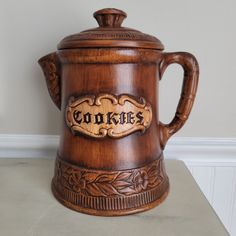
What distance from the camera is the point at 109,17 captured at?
49 centimetres

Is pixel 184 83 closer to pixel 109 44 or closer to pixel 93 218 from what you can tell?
pixel 109 44

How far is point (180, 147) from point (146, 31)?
0.33 metres

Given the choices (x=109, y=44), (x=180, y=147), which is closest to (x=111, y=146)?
(x=109, y=44)

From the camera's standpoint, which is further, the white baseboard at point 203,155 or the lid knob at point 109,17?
the white baseboard at point 203,155

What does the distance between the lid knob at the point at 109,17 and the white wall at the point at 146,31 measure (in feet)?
0.62

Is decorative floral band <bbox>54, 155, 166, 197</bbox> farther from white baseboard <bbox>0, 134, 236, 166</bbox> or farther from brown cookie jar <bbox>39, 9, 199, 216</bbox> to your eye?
white baseboard <bbox>0, 134, 236, 166</bbox>

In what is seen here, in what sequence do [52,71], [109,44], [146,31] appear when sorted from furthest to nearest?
1. [146,31]
2. [52,71]
3. [109,44]

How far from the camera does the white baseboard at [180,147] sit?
746 millimetres

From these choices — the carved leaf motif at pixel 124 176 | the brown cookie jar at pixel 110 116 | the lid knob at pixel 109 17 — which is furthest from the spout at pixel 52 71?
the carved leaf motif at pixel 124 176

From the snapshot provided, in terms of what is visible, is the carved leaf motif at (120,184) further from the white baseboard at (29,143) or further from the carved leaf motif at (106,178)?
the white baseboard at (29,143)

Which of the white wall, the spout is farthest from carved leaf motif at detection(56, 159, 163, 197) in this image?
the white wall

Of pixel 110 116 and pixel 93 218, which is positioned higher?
pixel 110 116

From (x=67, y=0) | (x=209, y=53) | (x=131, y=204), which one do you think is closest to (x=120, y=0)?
(x=67, y=0)

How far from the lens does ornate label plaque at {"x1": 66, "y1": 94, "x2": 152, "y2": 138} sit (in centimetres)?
46
